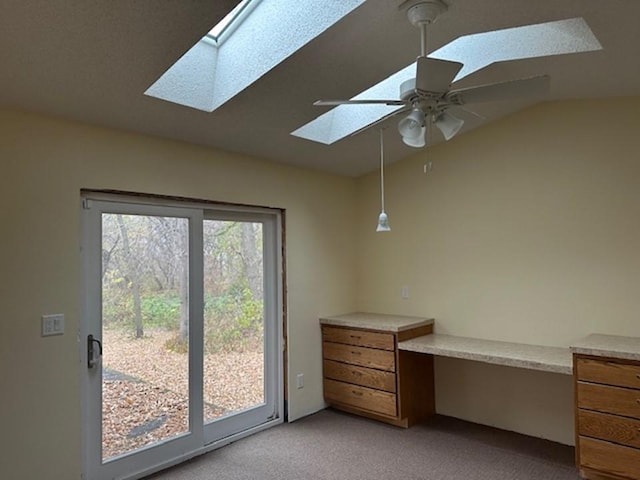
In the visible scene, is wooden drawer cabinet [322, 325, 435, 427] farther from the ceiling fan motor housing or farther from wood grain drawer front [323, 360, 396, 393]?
the ceiling fan motor housing

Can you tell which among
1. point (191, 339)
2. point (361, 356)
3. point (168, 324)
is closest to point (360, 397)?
point (361, 356)

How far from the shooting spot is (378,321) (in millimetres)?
3977

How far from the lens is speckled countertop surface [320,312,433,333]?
3739 millimetres

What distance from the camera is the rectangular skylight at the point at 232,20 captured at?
2.52 meters

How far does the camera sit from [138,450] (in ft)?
9.91

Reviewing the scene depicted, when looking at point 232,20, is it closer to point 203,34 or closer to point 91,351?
point 203,34

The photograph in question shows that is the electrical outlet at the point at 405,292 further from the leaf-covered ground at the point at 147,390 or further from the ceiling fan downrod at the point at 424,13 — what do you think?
the ceiling fan downrod at the point at 424,13

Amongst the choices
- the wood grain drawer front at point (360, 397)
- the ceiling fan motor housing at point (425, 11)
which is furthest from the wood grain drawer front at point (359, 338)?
the ceiling fan motor housing at point (425, 11)

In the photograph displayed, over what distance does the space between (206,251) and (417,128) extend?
6.59 ft

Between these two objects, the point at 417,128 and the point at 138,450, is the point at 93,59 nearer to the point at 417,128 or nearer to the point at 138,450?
the point at 417,128

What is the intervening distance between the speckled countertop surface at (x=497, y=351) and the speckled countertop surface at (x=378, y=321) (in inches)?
5.2

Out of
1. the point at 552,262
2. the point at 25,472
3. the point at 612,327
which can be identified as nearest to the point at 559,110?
the point at 552,262

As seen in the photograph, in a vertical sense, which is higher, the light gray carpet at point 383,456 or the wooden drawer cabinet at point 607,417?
the wooden drawer cabinet at point 607,417

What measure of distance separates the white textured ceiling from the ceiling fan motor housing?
2.5 inches
